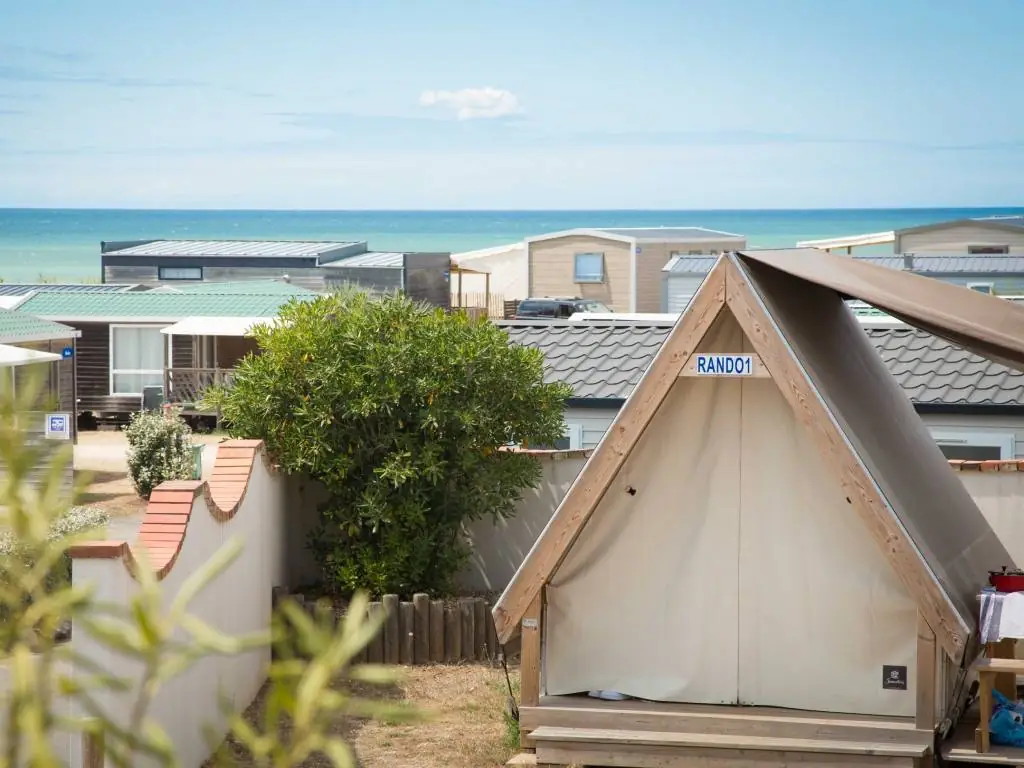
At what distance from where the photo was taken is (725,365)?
7.81 meters

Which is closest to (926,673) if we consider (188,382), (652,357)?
(652,357)

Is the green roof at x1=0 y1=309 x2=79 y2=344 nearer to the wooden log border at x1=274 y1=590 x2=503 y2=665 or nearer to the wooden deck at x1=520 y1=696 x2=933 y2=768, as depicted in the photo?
the wooden log border at x1=274 y1=590 x2=503 y2=665

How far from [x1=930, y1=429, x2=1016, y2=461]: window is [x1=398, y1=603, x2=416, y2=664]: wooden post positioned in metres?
5.23

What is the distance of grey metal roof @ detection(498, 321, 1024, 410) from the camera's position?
524 inches

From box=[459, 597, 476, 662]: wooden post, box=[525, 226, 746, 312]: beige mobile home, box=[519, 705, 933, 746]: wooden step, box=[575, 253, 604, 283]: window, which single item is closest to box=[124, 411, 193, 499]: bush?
box=[459, 597, 476, 662]: wooden post

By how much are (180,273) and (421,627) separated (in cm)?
3022

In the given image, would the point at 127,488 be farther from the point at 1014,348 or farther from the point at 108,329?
the point at 1014,348

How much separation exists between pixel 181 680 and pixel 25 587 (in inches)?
252

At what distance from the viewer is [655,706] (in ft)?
27.5

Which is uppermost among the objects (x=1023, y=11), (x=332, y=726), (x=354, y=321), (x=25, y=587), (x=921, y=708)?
(x=1023, y=11)

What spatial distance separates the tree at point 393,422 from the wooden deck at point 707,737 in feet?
11.2

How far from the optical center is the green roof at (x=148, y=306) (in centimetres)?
3038

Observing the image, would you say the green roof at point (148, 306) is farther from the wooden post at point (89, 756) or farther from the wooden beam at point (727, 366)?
the wooden post at point (89, 756)

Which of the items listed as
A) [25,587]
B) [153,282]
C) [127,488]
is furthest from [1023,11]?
[25,587]
